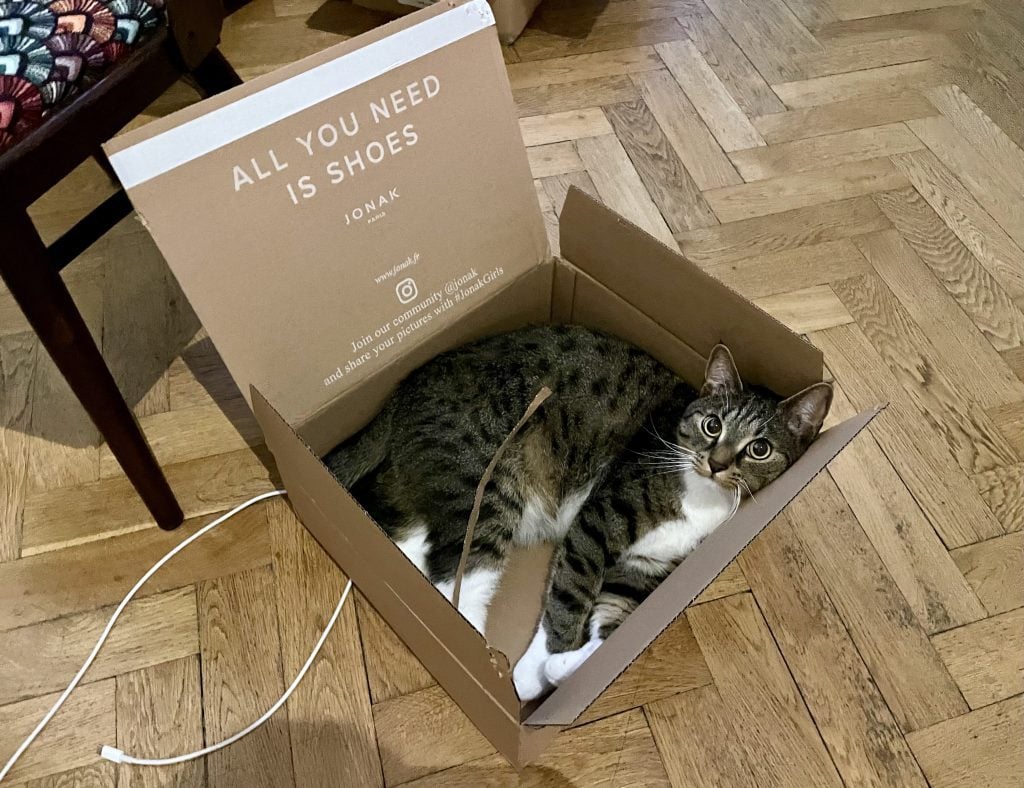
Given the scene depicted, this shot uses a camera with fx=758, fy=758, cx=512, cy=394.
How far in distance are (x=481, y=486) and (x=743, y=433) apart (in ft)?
1.11

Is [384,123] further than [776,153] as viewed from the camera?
No

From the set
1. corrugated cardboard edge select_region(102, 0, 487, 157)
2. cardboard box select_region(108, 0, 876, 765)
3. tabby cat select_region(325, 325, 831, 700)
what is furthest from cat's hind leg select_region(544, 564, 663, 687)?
corrugated cardboard edge select_region(102, 0, 487, 157)

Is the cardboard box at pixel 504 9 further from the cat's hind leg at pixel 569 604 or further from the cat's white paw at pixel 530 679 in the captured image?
the cat's white paw at pixel 530 679

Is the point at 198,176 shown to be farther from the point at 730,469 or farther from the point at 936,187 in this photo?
the point at 936,187

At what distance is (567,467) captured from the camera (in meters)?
1.05

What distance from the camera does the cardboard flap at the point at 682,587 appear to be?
0.73 metres

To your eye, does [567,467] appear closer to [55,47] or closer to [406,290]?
[406,290]

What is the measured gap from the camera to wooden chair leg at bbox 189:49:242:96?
42.1 inches

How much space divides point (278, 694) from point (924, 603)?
90 centimetres

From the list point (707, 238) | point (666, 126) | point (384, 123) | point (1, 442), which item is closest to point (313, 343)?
point (384, 123)

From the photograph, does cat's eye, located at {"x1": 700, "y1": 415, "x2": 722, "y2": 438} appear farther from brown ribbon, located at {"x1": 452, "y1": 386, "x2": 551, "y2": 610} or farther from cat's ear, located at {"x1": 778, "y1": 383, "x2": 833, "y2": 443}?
brown ribbon, located at {"x1": 452, "y1": 386, "x2": 551, "y2": 610}

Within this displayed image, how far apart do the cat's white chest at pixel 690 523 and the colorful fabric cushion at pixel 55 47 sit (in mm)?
844

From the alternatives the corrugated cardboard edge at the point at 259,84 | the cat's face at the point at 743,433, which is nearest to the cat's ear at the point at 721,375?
the cat's face at the point at 743,433

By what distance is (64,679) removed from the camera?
0.98 m
